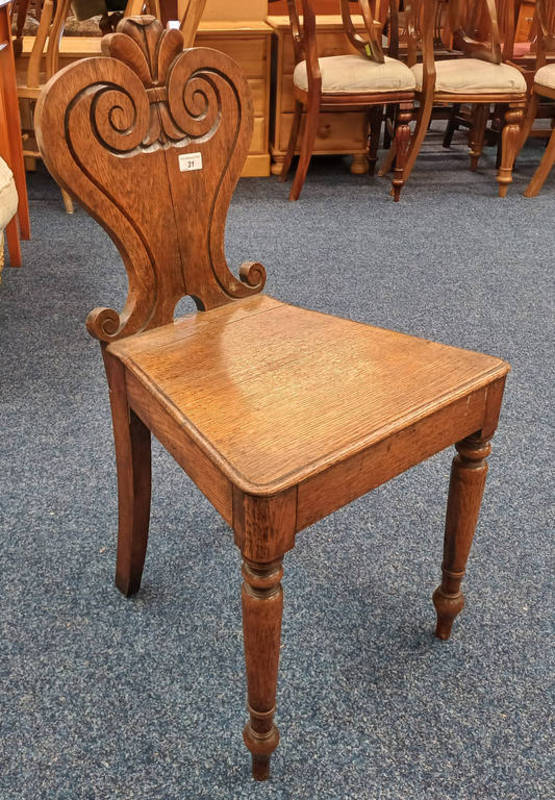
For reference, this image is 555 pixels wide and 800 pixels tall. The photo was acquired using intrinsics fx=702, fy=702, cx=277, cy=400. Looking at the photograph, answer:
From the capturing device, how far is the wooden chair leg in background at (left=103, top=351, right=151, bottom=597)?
1034mm

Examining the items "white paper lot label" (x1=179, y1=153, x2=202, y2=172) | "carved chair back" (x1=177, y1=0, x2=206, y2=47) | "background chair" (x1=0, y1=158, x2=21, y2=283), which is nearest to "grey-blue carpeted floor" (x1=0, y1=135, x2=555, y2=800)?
"background chair" (x1=0, y1=158, x2=21, y2=283)

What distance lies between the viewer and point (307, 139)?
10.5 ft

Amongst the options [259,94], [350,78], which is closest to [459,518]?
[350,78]

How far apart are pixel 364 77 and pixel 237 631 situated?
8.49 feet

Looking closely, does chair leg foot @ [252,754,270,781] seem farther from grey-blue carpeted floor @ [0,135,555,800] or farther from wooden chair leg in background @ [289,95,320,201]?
wooden chair leg in background @ [289,95,320,201]

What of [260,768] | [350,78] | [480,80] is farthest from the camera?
[480,80]

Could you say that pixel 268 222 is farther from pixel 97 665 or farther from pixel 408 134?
pixel 97 665

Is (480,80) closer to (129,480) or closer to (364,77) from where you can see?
(364,77)

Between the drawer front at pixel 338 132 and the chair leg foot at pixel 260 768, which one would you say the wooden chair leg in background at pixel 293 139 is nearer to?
the drawer front at pixel 338 132

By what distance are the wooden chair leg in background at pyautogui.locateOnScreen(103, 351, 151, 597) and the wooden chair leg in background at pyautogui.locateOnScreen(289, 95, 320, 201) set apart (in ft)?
7.87

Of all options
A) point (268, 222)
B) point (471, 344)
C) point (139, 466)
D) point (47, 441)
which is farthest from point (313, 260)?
point (139, 466)

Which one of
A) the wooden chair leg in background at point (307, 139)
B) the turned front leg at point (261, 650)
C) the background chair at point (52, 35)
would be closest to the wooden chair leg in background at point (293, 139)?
the wooden chair leg in background at point (307, 139)

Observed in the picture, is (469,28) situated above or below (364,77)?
above

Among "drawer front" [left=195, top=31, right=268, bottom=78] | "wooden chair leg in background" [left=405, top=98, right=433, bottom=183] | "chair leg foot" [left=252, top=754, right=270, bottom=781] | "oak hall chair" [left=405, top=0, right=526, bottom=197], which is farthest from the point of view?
"drawer front" [left=195, top=31, right=268, bottom=78]
